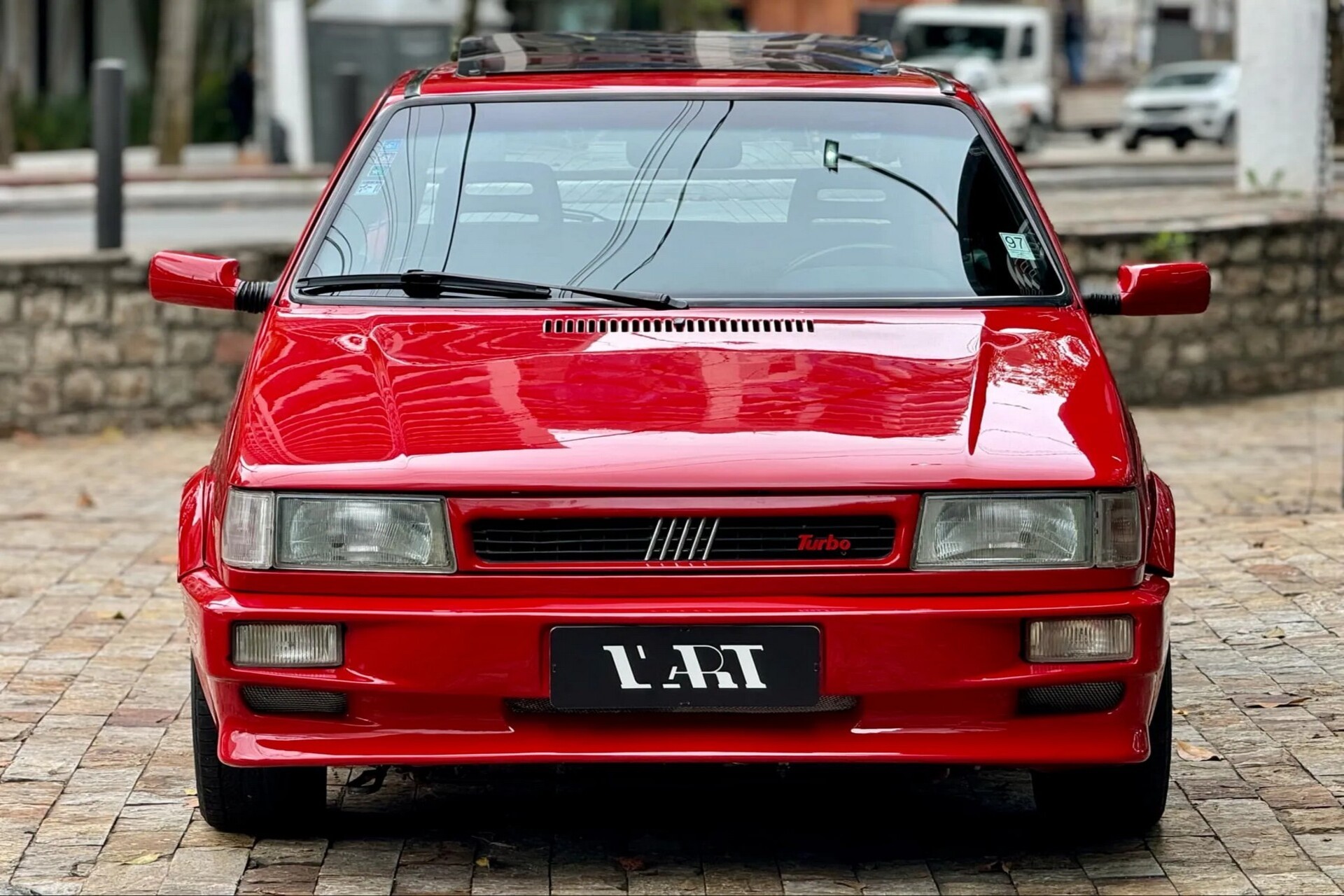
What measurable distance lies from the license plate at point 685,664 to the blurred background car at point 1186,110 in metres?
31.2

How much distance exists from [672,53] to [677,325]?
4.60 feet

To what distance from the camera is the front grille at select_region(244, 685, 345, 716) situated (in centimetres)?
379

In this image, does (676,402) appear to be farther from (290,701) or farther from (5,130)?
(5,130)

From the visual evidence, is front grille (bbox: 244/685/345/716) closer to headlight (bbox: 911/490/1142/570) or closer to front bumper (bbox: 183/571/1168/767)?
front bumper (bbox: 183/571/1168/767)

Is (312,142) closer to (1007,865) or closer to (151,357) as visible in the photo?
(151,357)

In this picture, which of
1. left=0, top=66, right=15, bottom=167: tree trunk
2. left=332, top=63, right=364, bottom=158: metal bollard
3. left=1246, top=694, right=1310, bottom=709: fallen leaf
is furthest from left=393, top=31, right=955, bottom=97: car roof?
left=0, top=66, right=15, bottom=167: tree trunk

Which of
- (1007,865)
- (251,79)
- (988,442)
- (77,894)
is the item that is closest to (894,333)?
(988,442)

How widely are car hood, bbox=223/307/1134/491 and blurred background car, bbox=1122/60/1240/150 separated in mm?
30570

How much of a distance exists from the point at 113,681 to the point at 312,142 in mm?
26420

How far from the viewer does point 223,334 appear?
36.4 feet

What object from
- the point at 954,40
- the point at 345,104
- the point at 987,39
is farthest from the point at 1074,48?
the point at 345,104

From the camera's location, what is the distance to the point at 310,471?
3.77m

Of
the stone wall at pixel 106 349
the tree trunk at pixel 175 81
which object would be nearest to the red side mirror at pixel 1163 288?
the stone wall at pixel 106 349

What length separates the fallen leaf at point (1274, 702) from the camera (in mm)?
5336
